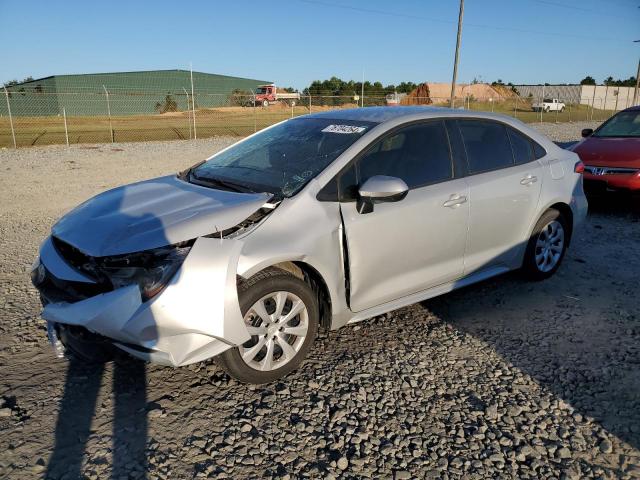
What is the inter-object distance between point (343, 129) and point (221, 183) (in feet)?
3.31

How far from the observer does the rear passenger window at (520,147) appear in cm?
462

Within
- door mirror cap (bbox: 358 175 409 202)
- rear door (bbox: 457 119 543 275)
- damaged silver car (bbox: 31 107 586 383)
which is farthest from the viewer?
rear door (bbox: 457 119 543 275)

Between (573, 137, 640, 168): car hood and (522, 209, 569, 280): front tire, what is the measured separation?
337 centimetres

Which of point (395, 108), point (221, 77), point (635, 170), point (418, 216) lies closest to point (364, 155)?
point (418, 216)

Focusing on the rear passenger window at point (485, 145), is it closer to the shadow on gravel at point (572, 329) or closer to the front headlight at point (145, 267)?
the shadow on gravel at point (572, 329)

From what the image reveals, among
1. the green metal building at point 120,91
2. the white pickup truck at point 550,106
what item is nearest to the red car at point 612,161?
the green metal building at point 120,91

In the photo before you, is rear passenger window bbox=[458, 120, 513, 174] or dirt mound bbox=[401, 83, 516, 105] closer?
rear passenger window bbox=[458, 120, 513, 174]

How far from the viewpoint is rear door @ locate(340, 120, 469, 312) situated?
348 cm

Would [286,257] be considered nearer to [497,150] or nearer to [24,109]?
[497,150]

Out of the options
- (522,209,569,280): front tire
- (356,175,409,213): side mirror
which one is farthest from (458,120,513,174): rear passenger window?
(356,175,409,213): side mirror

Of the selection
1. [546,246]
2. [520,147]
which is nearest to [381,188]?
[520,147]

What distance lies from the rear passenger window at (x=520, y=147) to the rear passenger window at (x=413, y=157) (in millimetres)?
891

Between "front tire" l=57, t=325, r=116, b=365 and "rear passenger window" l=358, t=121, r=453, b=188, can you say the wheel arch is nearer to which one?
"rear passenger window" l=358, t=121, r=453, b=188

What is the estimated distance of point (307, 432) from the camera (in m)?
2.83
